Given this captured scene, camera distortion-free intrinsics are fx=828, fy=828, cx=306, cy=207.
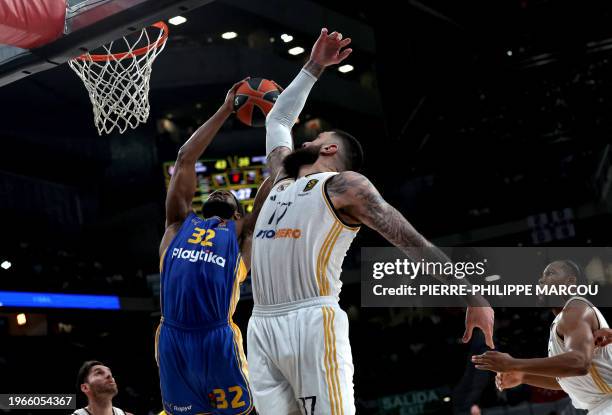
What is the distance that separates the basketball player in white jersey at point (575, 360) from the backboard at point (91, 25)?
2.73 m

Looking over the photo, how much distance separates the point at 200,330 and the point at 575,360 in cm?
200

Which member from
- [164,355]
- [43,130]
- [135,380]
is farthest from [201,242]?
[43,130]

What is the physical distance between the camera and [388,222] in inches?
129

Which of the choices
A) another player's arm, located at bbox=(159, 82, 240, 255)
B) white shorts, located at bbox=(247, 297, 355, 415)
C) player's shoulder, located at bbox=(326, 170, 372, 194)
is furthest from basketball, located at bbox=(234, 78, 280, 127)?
white shorts, located at bbox=(247, 297, 355, 415)

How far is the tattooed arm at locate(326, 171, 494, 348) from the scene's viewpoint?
3189 millimetres

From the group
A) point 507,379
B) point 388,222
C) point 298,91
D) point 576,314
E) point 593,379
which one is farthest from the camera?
point 593,379

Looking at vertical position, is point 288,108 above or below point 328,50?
below

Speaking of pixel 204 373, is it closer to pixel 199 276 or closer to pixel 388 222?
pixel 199 276

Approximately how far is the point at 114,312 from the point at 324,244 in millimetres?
14453

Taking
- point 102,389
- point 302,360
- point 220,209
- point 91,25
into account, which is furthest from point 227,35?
point 302,360

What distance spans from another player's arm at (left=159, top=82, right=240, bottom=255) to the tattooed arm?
142 centimetres

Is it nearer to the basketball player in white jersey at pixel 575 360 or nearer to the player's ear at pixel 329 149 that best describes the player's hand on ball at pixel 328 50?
the player's ear at pixel 329 149

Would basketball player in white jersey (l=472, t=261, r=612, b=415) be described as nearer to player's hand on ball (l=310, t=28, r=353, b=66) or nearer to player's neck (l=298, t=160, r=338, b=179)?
player's neck (l=298, t=160, r=338, b=179)

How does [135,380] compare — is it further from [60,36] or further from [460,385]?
[60,36]
